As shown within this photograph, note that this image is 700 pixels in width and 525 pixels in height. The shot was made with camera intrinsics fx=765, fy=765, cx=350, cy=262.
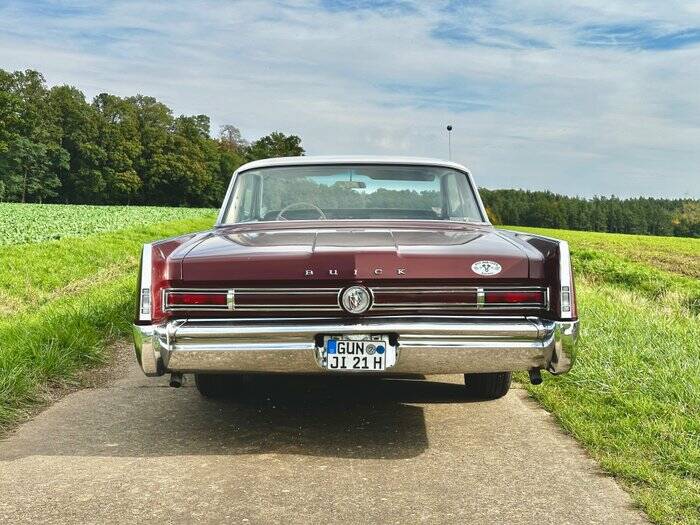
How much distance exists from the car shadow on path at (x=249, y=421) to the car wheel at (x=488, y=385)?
0.33ft

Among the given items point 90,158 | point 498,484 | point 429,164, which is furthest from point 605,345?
point 90,158

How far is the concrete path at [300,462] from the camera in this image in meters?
3.05

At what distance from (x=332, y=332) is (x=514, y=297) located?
2.92ft

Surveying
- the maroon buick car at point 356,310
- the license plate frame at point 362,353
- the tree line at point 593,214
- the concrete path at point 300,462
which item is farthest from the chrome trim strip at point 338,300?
the tree line at point 593,214

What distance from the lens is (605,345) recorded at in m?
6.24

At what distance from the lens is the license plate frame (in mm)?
3564

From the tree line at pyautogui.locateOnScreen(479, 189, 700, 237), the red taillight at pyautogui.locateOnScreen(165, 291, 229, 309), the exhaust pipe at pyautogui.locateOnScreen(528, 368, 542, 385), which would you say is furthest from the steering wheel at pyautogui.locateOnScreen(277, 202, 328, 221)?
the tree line at pyautogui.locateOnScreen(479, 189, 700, 237)

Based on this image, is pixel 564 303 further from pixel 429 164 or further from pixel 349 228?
pixel 429 164

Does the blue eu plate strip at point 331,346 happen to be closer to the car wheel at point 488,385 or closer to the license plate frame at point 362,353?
the license plate frame at point 362,353

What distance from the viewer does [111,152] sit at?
8112 centimetres

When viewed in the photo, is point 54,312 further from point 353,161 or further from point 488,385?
point 488,385

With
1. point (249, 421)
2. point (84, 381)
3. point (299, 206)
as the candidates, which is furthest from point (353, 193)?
point (84, 381)

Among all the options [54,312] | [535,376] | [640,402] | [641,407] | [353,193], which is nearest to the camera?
[535,376]

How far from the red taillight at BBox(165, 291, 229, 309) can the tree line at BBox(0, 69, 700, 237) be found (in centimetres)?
6403
